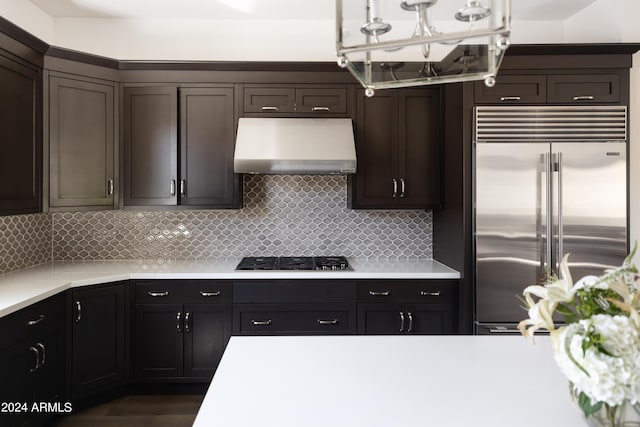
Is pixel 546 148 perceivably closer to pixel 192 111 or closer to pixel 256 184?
pixel 256 184

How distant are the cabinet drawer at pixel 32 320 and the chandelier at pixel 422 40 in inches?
81.0

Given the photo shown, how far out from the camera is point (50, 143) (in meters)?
2.99

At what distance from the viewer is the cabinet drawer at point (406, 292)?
3115 mm

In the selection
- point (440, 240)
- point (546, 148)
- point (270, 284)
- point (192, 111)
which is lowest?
point (270, 284)

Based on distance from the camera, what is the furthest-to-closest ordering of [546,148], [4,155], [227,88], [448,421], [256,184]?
[256,184], [227,88], [546,148], [4,155], [448,421]

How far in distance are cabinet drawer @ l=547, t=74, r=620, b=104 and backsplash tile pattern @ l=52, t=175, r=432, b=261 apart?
52.6 inches

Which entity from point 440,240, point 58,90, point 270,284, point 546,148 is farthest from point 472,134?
point 58,90

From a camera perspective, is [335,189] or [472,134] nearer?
[472,134]

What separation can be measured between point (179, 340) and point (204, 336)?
0.58 feet

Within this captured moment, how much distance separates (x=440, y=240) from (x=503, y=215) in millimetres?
683

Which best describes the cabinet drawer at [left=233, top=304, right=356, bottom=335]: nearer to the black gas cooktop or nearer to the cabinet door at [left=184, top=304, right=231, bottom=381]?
the cabinet door at [left=184, top=304, right=231, bottom=381]

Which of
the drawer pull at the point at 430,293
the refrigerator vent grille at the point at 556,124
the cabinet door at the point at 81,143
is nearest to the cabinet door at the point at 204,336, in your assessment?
the cabinet door at the point at 81,143

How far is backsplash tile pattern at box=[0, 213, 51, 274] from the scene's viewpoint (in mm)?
3015

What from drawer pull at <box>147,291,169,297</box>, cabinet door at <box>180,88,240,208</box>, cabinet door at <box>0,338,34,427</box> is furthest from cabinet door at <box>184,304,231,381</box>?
cabinet door at <box>0,338,34,427</box>
